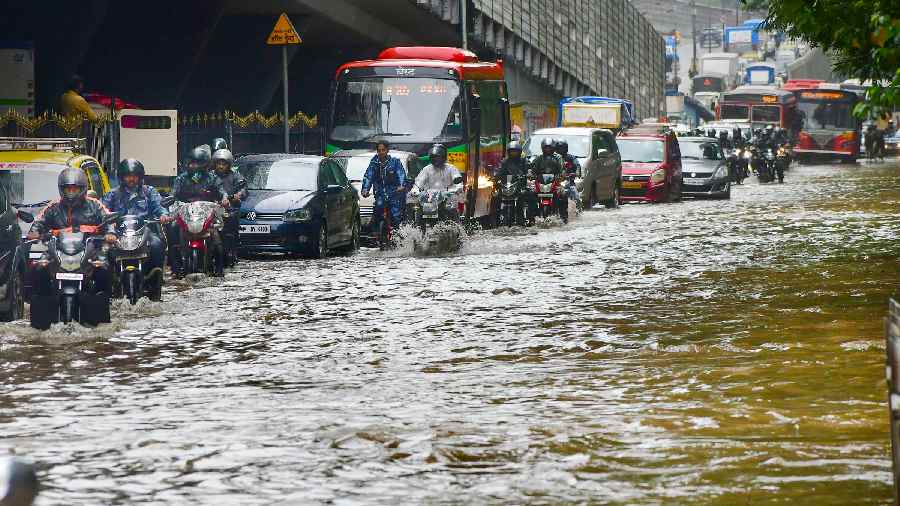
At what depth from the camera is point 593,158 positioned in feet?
113

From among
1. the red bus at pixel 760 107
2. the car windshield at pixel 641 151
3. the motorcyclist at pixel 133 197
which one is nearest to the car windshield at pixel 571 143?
the car windshield at pixel 641 151

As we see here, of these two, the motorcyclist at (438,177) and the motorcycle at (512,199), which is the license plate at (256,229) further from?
the motorcycle at (512,199)

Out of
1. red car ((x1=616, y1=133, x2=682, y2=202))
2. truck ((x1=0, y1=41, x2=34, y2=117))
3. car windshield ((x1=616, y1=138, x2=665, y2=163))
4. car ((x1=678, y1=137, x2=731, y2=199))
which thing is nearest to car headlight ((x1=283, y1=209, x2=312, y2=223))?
truck ((x1=0, y1=41, x2=34, y2=117))

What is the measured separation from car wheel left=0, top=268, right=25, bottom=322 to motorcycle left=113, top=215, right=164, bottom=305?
3.31 ft

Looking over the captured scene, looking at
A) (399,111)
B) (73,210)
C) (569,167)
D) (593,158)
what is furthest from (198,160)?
(593,158)

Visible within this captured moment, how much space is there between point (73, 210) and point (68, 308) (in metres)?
1.13

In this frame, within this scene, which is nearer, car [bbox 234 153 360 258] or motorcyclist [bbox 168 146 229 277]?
motorcyclist [bbox 168 146 229 277]

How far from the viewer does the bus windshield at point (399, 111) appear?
92.7 ft

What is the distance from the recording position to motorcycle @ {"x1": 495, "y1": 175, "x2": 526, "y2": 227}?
29.2m

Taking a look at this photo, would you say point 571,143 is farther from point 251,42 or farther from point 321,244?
point 321,244

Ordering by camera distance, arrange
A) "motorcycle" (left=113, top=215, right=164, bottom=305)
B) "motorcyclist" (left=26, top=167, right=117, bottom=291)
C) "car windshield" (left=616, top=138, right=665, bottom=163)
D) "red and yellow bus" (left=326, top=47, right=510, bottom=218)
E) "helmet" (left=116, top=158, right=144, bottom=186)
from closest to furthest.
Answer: "motorcyclist" (left=26, top=167, right=117, bottom=291)
"motorcycle" (left=113, top=215, right=164, bottom=305)
"helmet" (left=116, top=158, right=144, bottom=186)
"red and yellow bus" (left=326, top=47, right=510, bottom=218)
"car windshield" (left=616, top=138, right=665, bottom=163)

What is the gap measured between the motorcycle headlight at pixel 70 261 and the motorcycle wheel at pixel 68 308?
23 centimetres

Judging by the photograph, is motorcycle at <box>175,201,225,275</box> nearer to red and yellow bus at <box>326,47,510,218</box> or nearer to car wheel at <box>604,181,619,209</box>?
red and yellow bus at <box>326,47,510,218</box>

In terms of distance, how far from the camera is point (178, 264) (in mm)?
19234
